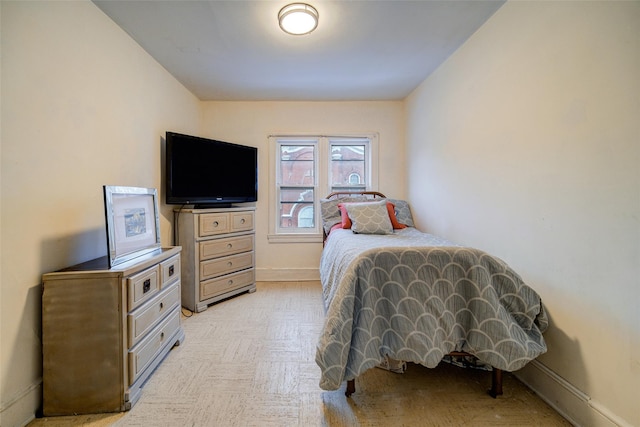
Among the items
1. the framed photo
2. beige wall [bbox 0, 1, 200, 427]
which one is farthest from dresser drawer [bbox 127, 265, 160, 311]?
beige wall [bbox 0, 1, 200, 427]

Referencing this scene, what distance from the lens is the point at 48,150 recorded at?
1396 millimetres

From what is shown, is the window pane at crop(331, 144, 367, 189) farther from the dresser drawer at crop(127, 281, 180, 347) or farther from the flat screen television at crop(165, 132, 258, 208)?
the dresser drawer at crop(127, 281, 180, 347)

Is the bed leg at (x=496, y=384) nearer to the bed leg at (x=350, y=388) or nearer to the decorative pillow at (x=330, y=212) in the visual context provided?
the bed leg at (x=350, y=388)

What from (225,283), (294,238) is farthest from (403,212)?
(225,283)

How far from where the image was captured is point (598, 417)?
Answer: 118 cm

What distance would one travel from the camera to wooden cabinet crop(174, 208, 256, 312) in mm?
2568

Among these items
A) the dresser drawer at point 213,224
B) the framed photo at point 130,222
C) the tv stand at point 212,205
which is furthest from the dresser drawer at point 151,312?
the tv stand at point 212,205

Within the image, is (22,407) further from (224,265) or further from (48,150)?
(224,265)

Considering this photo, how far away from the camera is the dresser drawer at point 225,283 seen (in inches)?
103

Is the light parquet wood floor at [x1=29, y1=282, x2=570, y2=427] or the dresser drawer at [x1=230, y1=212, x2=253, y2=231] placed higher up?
the dresser drawer at [x1=230, y1=212, x2=253, y2=231]

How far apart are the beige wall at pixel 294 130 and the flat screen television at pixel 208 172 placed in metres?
0.27

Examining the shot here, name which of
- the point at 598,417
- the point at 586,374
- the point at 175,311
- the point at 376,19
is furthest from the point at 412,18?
the point at 175,311

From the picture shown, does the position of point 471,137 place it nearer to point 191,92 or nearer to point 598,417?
point 598,417

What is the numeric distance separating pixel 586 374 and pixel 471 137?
1591 millimetres
